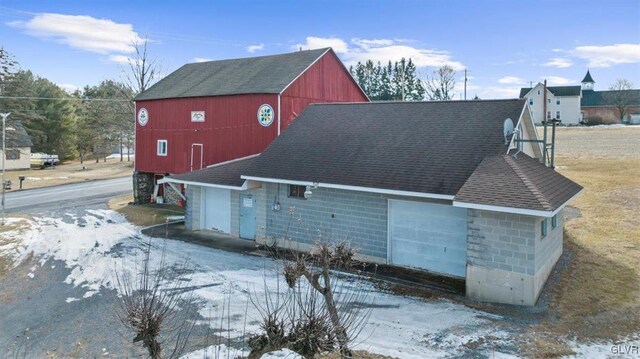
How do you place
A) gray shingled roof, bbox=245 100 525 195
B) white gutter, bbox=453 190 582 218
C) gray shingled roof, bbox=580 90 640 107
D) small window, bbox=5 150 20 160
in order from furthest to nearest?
1. gray shingled roof, bbox=580 90 640 107
2. small window, bbox=5 150 20 160
3. gray shingled roof, bbox=245 100 525 195
4. white gutter, bbox=453 190 582 218

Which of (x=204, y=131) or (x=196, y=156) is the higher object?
(x=204, y=131)

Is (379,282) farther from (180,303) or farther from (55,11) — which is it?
(55,11)

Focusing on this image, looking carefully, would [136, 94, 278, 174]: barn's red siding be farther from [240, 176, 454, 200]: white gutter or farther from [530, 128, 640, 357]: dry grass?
[530, 128, 640, 357]: dry grass

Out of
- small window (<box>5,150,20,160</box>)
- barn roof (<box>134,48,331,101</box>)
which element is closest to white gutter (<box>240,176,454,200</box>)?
barn roof (<box>134,48,331,101</box>)

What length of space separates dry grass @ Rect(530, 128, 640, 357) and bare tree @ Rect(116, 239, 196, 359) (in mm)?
6483

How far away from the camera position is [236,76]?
24141 millimetres

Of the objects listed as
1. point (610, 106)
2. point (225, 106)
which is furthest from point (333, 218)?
point (610, 106)

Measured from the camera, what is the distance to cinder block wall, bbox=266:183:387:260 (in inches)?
562

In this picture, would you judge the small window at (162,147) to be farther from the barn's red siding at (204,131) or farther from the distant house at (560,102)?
the distant house at (560,102)

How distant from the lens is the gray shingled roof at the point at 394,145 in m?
13.2

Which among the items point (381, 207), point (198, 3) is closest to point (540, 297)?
point (381, 207)

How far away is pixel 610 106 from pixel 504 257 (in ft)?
265

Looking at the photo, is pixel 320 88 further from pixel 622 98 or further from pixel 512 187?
pixel 622 98

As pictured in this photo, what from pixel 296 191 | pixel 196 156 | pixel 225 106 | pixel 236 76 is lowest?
pixel 296 191
